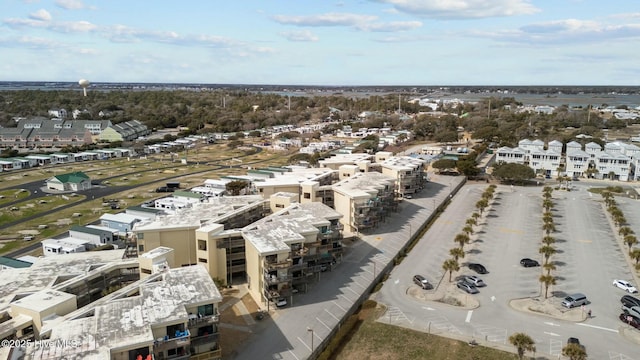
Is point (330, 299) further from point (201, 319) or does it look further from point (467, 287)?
point (201, 319)

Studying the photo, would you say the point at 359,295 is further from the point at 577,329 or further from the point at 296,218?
the point at 577,329

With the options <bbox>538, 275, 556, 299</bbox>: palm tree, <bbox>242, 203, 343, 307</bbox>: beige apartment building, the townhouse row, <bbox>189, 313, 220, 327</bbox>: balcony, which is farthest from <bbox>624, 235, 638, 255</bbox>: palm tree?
<bbox>189, 313, 220, 327</bbox>: balcony

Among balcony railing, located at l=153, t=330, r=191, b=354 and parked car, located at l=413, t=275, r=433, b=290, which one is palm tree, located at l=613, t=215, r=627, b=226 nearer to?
parked car, located at l=413, t=275, r=433, b=290

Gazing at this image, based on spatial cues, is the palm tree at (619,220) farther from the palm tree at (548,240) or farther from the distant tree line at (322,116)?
the distant tree line at (322,116)

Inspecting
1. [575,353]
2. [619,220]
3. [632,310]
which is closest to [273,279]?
[575,353]

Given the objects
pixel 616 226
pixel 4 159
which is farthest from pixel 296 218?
pixel 4 159
